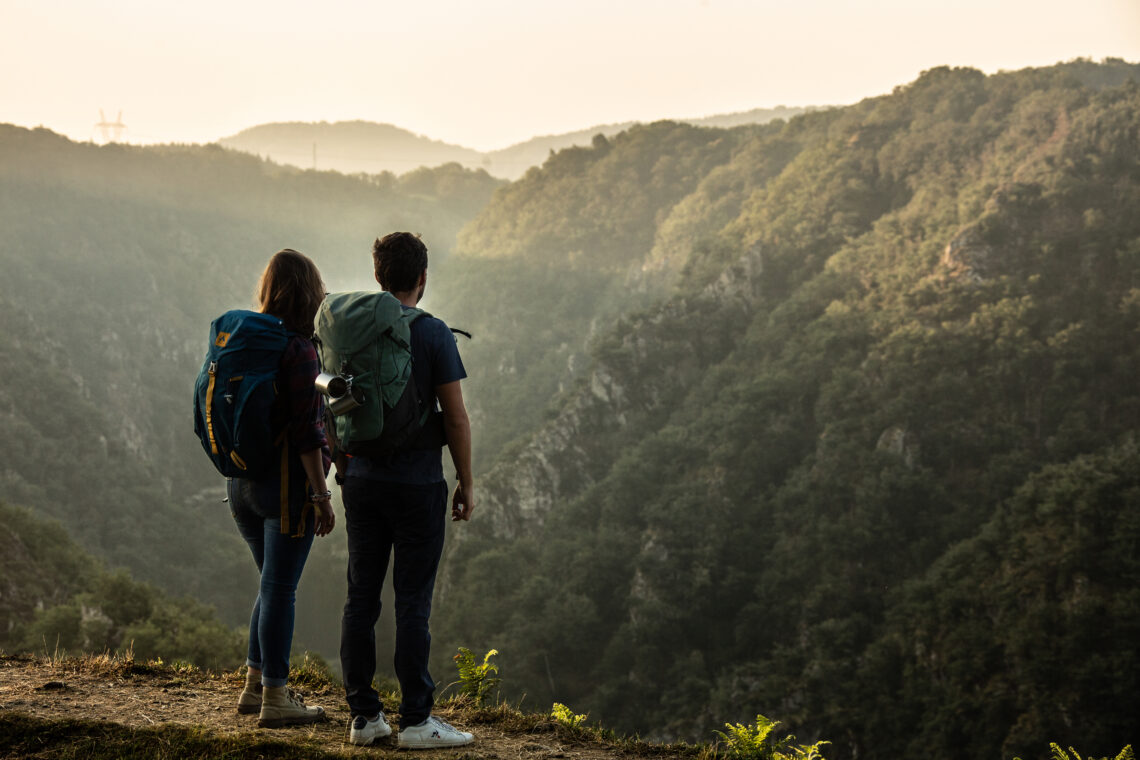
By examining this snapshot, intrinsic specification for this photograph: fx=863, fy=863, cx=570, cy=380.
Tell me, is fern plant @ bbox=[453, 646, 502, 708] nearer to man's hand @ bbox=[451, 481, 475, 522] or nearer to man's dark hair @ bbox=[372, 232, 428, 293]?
man's hand @ bbox=[451, 481, 475, 522]

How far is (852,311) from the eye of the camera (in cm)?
4988

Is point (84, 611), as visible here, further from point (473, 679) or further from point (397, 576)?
point (397, 576)

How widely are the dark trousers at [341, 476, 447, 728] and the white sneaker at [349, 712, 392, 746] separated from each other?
0.13ft

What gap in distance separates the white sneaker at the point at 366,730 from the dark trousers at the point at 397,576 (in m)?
0.04

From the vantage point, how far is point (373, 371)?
3.63 meters

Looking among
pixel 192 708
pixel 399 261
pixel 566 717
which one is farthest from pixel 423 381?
pixel 566 717

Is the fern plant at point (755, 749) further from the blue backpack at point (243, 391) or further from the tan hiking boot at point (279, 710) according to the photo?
the blue backpack at point (243, 391)

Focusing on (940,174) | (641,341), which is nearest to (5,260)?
(641,341)

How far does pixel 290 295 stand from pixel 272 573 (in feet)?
4.16

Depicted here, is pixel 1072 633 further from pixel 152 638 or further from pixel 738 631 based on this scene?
pixel 152 638

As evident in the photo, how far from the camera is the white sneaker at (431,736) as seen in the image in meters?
3.80

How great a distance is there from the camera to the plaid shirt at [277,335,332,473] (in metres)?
3.85

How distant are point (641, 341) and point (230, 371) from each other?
181ft

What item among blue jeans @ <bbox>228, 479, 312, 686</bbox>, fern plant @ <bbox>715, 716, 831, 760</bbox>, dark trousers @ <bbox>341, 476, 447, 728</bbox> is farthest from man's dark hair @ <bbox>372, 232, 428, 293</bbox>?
fern plant @ <bbox>715, 716, 831, 760</bbox>
